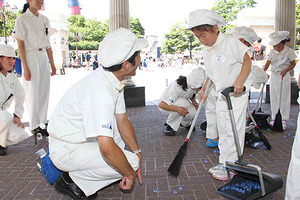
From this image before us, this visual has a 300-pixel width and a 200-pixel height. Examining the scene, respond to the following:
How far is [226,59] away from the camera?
309 centimetres

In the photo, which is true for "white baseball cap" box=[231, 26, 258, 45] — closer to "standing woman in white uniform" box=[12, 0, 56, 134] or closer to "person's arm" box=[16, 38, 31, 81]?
"standing woman in white uniform" box=[12, 0, 56, 134]

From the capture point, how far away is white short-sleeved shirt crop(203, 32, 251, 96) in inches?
120

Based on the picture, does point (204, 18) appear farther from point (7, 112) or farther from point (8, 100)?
point (8, 100)

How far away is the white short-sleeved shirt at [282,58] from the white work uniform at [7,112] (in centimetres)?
490

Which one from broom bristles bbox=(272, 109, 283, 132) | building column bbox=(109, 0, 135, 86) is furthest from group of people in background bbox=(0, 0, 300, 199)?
building column bbox=(109, 0, 135, 86)

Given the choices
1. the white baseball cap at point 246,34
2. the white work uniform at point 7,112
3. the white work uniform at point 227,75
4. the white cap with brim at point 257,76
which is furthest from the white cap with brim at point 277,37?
the white work uniform at point 7,112

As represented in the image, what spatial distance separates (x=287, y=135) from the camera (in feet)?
16.1

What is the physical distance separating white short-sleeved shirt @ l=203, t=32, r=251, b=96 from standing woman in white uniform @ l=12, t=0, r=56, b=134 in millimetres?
3284

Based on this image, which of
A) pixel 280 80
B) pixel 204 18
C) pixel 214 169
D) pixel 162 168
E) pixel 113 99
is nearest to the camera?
pixel 113 99

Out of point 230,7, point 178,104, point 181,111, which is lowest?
point 181,111

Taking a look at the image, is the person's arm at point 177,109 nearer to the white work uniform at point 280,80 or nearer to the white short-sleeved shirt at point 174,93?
the white short-sleeved shirt at point 174,93

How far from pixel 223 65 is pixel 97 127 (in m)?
1.73

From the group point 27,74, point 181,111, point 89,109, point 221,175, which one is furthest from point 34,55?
point 221,175

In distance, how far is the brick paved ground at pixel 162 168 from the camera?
2.94 meters
